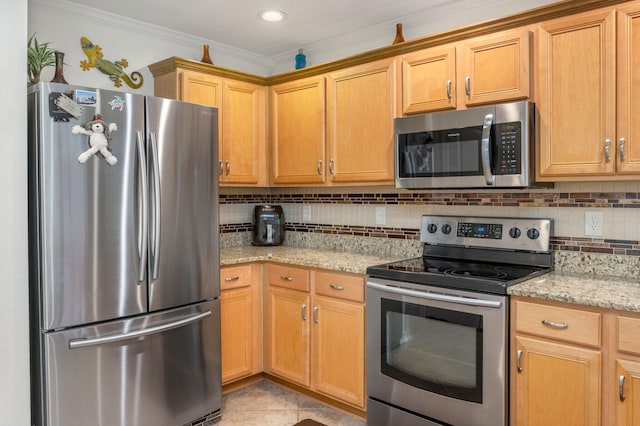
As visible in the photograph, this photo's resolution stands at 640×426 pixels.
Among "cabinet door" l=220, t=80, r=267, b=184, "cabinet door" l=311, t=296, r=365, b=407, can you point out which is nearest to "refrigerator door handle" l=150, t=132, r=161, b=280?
"cabinet door" l=220, t=80, r=267, b=184

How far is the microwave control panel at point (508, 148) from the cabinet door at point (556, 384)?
794 mm

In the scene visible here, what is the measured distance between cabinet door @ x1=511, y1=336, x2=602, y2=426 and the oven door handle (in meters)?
0.19

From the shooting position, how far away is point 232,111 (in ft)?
10.6

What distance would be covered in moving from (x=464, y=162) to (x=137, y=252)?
1709 mm

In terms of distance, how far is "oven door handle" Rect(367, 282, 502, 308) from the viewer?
6.68ft

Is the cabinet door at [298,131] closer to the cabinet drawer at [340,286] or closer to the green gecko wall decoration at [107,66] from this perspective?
the cabinet drawer at [340,286]

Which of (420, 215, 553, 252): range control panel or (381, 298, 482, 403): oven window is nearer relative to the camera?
(381, 298, 482, 403): oven window

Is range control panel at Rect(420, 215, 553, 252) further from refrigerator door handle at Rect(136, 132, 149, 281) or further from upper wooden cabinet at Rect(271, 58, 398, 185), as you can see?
refrigerator door handle at Rect(136, 132, 149, 281)

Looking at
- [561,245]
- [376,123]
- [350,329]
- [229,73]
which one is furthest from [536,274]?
[229,73]

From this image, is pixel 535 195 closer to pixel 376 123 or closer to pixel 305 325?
pixel 376 123

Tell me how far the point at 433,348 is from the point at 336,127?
1.52 meters

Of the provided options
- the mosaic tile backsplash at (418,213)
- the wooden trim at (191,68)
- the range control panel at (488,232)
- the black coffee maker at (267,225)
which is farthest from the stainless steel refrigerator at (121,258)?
the range control panel at (488,232)

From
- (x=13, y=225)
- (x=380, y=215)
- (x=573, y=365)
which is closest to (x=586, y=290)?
(x=573, y=365)

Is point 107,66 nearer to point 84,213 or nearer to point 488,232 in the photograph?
point 84,213
